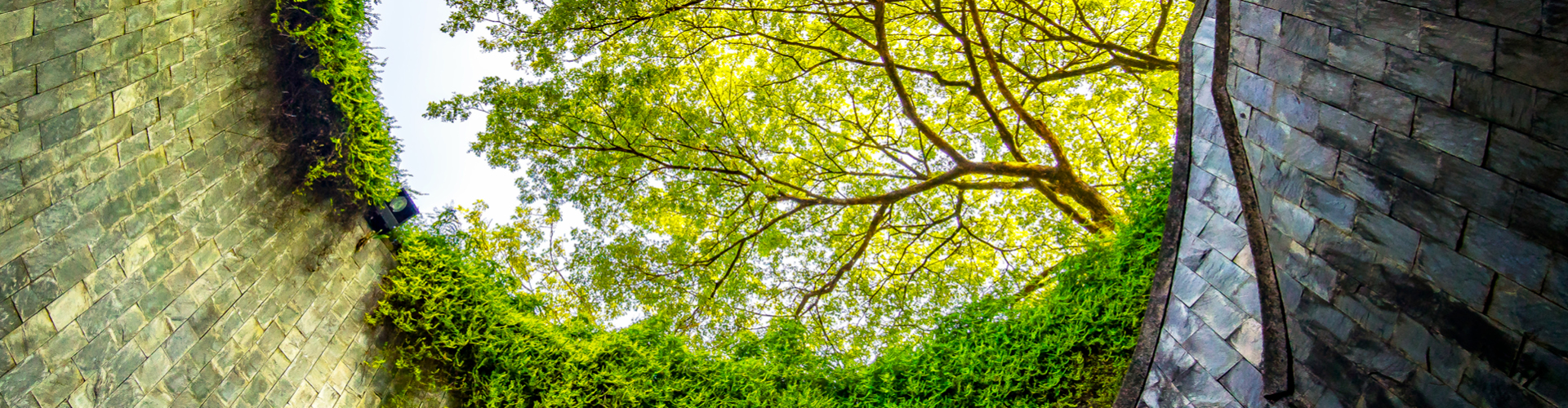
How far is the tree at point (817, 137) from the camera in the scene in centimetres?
702

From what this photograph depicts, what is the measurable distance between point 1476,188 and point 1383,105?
0.36 meters

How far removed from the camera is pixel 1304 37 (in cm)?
244

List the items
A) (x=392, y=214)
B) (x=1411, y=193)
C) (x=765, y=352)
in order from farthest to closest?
(x=765, y=352) → (x=392, y=214) → (x=1411, y=193)

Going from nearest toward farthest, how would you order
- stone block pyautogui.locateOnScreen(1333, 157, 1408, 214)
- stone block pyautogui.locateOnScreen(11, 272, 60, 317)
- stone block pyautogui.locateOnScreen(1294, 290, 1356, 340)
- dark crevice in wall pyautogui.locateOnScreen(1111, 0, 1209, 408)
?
stone block pyautogui.locateOnScreen(1333, 157, 1408, 214) → stone block pyautogui.locateOnScreen(1294, 290, 1356, 340) → stone block pyautogui.locateOnScreen(11, 272, 60, 317) → dark crevice in wall pyautogui.locateOnScreen(1111, 0, 1209, 408)

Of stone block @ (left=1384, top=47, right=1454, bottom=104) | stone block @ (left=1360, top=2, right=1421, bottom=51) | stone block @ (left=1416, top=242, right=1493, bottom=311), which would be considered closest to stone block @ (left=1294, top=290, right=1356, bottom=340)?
stone block @ (left=1416, top=242, right=1493, bottom=311)

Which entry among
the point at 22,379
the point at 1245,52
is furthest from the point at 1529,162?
the point at 22,379

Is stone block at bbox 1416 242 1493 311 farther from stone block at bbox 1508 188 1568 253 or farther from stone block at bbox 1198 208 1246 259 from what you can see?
stone block at bbox 1198 208 1246 259

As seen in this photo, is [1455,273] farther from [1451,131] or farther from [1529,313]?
[1451,131]

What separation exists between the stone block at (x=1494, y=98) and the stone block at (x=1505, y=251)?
0.25m

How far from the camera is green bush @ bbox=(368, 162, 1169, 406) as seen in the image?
12.4 feet

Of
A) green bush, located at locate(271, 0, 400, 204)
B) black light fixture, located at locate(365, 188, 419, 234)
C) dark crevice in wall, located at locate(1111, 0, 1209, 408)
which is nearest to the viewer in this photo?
dark crevice in wall, located at locate(1111, 0, 1209, 408)

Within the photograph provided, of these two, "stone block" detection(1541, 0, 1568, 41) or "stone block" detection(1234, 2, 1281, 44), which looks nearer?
"stone block" detection(1541, 0, 1568, 41)

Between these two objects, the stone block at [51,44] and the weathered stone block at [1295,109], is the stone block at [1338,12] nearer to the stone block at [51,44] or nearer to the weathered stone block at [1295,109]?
the weathered stone block at [1295,109]

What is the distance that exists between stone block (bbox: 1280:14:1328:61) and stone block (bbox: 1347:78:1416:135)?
20 centimetres
